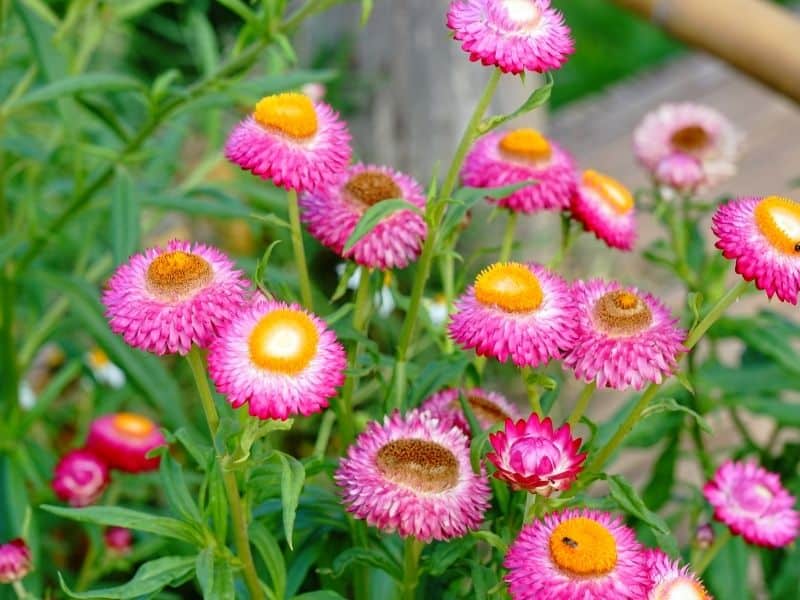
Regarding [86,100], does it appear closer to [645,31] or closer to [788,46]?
[788,46]

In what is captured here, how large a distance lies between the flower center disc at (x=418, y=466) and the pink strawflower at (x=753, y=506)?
1.22ft

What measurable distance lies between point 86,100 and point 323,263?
1.46m

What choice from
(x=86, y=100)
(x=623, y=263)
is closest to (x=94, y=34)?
(x=86, y=100)

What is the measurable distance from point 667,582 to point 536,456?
5.2 inches

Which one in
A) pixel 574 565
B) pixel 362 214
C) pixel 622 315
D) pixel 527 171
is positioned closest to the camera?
pixel 574 565

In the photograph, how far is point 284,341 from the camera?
860mm

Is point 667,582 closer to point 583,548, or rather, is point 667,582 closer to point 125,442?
point 583,548

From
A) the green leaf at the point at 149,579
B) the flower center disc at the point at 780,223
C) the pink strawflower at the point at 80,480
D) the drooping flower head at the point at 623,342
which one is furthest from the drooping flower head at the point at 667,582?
the pink strawflower at the point at 80,480

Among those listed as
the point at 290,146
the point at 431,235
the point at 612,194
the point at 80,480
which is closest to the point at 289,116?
the point at 290,146

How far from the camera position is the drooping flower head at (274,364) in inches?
33.2

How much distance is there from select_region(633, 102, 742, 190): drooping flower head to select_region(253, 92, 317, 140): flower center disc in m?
0.74

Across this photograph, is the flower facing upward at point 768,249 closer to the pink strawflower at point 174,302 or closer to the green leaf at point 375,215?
the green leaf at point 375,215

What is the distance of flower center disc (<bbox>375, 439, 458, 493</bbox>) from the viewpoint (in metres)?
0.91

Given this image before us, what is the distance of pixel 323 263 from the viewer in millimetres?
3035
